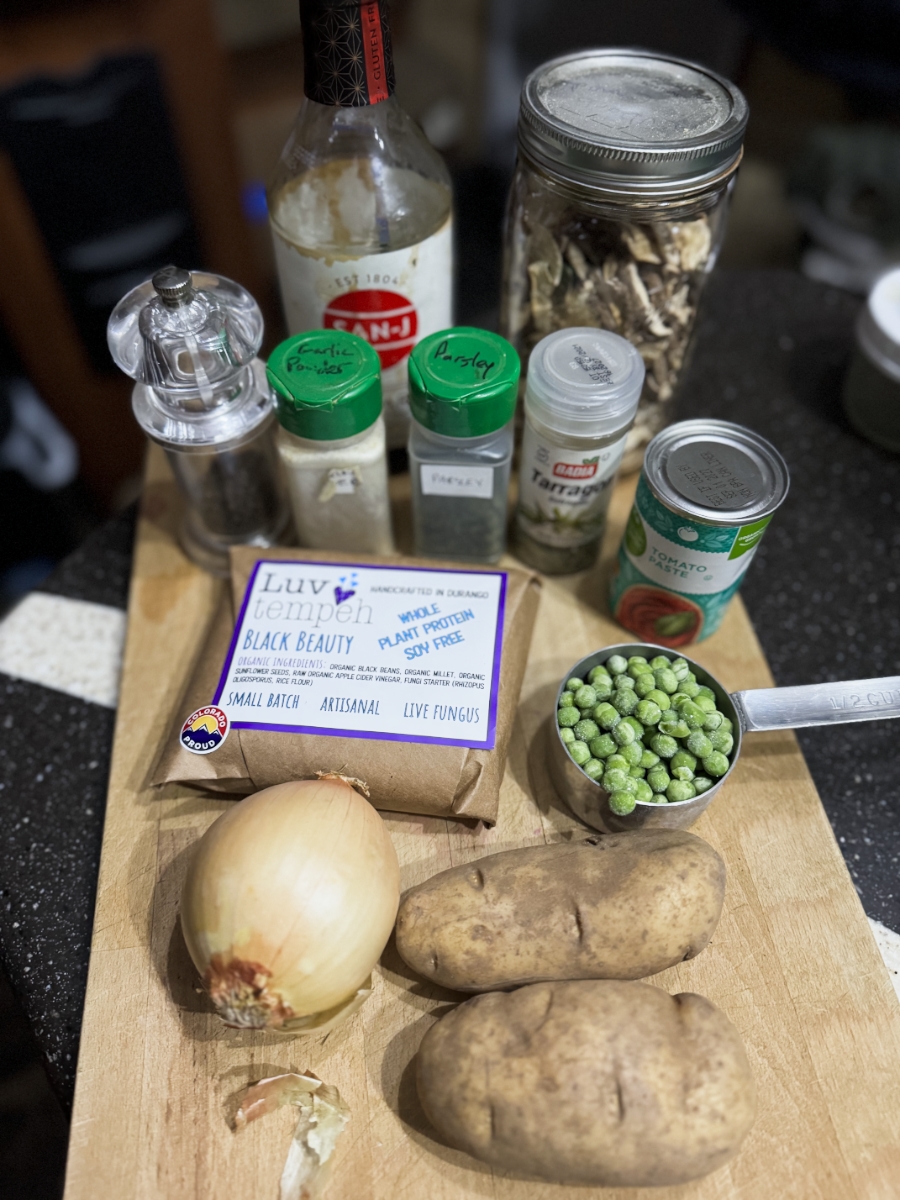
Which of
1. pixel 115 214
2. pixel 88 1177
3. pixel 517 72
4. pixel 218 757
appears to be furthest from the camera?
pixel 517 72

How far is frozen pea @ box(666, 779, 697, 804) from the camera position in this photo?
0.68m

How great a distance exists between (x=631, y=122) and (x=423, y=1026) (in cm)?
84

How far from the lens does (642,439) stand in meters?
0.96

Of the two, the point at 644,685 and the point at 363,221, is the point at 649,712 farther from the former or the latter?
the point at 363,221

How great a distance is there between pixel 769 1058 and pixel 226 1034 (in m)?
0.44

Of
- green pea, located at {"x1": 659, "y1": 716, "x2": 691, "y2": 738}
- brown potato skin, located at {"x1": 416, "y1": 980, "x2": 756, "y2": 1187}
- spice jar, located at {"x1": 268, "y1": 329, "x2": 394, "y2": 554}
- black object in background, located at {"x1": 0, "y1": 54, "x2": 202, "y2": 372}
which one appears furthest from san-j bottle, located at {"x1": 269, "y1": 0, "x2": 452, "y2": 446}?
black object in background, located at {"x1": 0, "y1": 54, "x2": 202, "y2": 372}

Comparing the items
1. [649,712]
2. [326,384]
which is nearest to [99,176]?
[326,384]

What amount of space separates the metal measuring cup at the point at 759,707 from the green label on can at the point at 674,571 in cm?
8

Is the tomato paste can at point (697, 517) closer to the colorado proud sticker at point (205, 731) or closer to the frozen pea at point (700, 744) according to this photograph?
the frozen pea at point (700, 744)

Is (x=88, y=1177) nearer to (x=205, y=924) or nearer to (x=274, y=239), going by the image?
(x=205, y=924)

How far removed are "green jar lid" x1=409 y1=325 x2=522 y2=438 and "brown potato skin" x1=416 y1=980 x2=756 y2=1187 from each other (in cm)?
49

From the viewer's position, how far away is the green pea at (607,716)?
710 mm

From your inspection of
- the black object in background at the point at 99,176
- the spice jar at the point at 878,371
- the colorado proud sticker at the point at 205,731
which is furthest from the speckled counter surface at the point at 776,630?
the black object in background at the point at 99,176

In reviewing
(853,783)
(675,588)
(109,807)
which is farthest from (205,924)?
(853,783)
